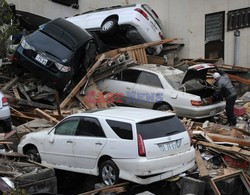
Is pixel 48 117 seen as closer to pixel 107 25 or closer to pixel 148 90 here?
pixel 148 90

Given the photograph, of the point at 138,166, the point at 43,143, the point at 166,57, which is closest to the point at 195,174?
the point at 138,166

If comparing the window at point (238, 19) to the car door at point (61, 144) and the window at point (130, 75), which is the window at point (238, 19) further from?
the car door at point (61, 144)

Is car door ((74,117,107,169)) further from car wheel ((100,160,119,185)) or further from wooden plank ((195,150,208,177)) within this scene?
wooden plank ((195,150,208,177))

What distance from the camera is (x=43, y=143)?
1010cm

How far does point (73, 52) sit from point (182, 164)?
23.7ft

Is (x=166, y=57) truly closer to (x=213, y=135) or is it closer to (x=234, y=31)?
(x=234, y=31)

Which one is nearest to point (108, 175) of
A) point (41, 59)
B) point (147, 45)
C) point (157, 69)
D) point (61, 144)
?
point (61, 144)

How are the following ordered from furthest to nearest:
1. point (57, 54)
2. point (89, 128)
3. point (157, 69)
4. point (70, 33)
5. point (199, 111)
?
point (70, 33), point (57, 54), point (157, 69), point (199, 111), point (89, 128)

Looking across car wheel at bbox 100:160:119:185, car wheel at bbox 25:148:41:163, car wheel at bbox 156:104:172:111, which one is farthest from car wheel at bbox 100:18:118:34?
car wheel at bbox 100:160:119:185

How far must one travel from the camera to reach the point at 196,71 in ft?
44.1

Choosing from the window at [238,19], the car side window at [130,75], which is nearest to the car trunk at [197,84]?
the car side window at [130,75]

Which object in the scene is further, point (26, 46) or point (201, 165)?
point (26, 46)

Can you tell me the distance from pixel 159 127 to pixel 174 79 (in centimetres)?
554

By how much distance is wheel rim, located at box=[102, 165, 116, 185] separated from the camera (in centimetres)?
867
